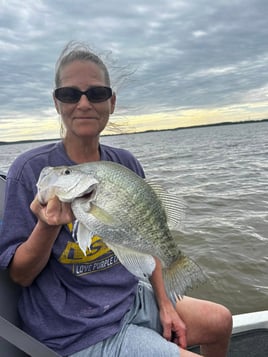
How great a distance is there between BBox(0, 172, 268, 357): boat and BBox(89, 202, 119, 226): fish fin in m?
A: 0.70

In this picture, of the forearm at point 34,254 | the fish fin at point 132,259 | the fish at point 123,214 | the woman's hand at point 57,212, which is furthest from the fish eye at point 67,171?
the fish fin at point 132,259

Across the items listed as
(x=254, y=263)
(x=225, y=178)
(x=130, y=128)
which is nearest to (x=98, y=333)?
(x=130, y=128)

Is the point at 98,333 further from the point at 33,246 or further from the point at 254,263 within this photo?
the point at 254,263

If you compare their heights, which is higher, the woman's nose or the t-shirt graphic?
the woman's nose

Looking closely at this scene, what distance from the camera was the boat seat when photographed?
1851 millimetres

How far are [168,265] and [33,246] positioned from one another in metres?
0.76

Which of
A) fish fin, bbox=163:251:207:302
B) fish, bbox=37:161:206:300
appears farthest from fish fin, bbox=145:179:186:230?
fish fin, bbox=163:251:207:302

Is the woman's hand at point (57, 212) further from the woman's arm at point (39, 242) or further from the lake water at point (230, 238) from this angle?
the lake water at point (230, 238)

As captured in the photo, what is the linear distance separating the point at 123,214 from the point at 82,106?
0.90 m

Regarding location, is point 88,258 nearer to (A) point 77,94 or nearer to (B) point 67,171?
(B) point 67,171

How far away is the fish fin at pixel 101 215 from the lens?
179 cm

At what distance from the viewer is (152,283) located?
109 inches

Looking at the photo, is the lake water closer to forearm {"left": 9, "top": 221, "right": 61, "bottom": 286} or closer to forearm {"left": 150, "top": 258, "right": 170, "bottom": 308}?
forearm {"left": 150, "top": 258, "right": 170, "bottom": 308}

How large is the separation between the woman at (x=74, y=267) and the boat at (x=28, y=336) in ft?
0.27
